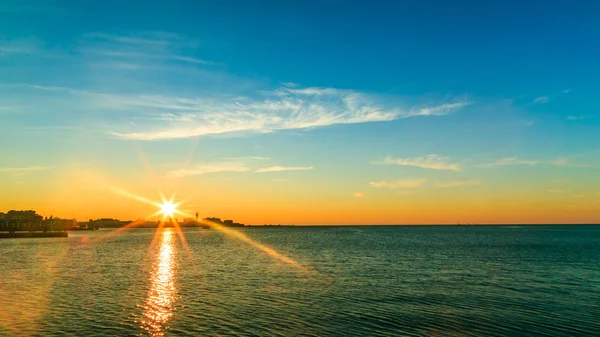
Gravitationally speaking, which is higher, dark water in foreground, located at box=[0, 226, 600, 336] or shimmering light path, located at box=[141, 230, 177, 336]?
dark water in foreground, located at box=[0, 226, 600, 336]

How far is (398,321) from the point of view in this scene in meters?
34.9

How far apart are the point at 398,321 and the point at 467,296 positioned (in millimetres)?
14893

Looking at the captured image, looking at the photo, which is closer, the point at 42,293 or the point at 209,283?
the point at 42,293

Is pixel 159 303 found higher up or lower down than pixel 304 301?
lower down

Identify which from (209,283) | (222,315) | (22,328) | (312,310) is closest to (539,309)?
(312,310)

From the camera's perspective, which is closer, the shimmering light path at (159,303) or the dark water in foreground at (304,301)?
the dark water in foreground at (304,301)

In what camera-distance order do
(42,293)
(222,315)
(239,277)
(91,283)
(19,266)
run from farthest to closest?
(19,266)
(239,277)
(91,283)
(42,293)
(222,315)

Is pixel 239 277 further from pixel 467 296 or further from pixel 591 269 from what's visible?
pixel 591 269

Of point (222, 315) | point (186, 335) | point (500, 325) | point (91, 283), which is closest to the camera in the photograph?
point (186, 335)

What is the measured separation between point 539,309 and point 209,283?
39.1 meters

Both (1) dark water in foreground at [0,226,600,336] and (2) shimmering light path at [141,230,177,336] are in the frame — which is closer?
(1) dark water in foreground at [0,226,600,336]

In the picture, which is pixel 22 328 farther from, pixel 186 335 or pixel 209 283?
pixel 209 283

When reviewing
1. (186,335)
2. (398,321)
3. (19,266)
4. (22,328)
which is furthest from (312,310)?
(19,266)

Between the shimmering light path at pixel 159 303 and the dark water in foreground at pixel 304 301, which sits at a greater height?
the dark water in foreground at pixel 304 301
